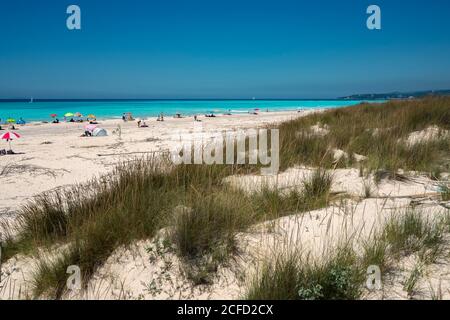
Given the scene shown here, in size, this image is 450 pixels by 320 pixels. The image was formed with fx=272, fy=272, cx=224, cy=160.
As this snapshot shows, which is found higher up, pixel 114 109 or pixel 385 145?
pixel 114 109

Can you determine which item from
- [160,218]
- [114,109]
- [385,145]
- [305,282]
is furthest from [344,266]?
[114,109]

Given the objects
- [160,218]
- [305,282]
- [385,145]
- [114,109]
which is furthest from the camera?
[114,109]

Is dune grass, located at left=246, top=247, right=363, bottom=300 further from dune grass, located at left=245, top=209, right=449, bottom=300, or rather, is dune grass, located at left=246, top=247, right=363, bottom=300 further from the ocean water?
the ocean water

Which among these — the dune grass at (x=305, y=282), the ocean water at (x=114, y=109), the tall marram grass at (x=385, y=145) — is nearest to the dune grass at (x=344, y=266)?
the dune grass at (x=305, y=282)

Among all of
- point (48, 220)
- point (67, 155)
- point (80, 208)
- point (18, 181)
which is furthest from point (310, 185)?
point (67, 155)

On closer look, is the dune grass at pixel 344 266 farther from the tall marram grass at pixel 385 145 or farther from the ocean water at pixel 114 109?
the ocean water at pixel 114 109

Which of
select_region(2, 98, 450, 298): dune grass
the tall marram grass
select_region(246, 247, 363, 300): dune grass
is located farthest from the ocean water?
select_region(246, 247, 363, 300): dune grass

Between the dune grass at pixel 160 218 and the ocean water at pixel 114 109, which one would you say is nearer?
the dune grass at pixel 160 218

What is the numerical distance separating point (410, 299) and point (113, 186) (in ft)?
8.22

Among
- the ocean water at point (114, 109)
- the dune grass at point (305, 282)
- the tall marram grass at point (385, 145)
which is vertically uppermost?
the ocean water at point (114, 109)

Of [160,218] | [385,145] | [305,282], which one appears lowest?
[305,282]

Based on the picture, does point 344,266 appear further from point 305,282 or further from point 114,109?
point 114,109

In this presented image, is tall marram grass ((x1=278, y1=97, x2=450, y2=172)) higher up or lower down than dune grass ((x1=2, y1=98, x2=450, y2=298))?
higher up
